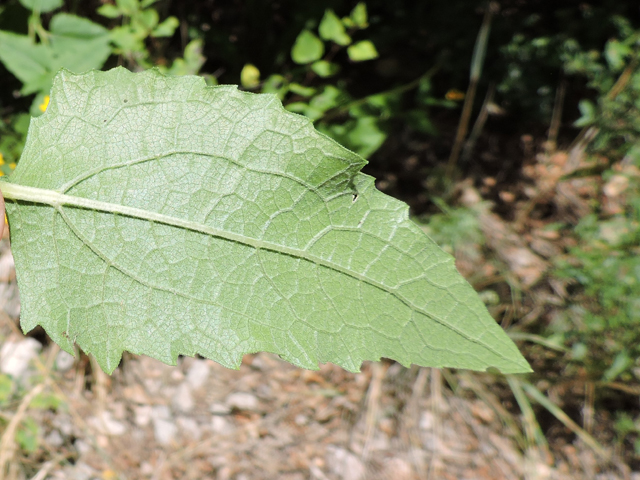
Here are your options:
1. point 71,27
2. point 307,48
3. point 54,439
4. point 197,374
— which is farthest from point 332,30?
point 54,439

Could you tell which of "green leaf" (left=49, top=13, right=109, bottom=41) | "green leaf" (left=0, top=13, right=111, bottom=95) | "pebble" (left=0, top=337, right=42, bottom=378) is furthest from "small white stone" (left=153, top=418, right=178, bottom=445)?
"green leaf" (left=49, top=13, right=109, bottom=41)

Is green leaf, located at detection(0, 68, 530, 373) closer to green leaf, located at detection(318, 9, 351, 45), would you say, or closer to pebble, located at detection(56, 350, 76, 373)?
green leaf, located at detection(318, 9, 351, 45)

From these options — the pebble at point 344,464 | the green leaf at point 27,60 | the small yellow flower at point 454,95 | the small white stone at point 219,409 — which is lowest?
the pebble at point 344,464

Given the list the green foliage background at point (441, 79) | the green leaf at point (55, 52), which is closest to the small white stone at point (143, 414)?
the green foliage background at point (441, 79)

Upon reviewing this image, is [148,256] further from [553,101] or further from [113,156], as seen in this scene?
[553,101]

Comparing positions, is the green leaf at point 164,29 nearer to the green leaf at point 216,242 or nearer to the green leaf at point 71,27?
the green leaf at point 71,27
